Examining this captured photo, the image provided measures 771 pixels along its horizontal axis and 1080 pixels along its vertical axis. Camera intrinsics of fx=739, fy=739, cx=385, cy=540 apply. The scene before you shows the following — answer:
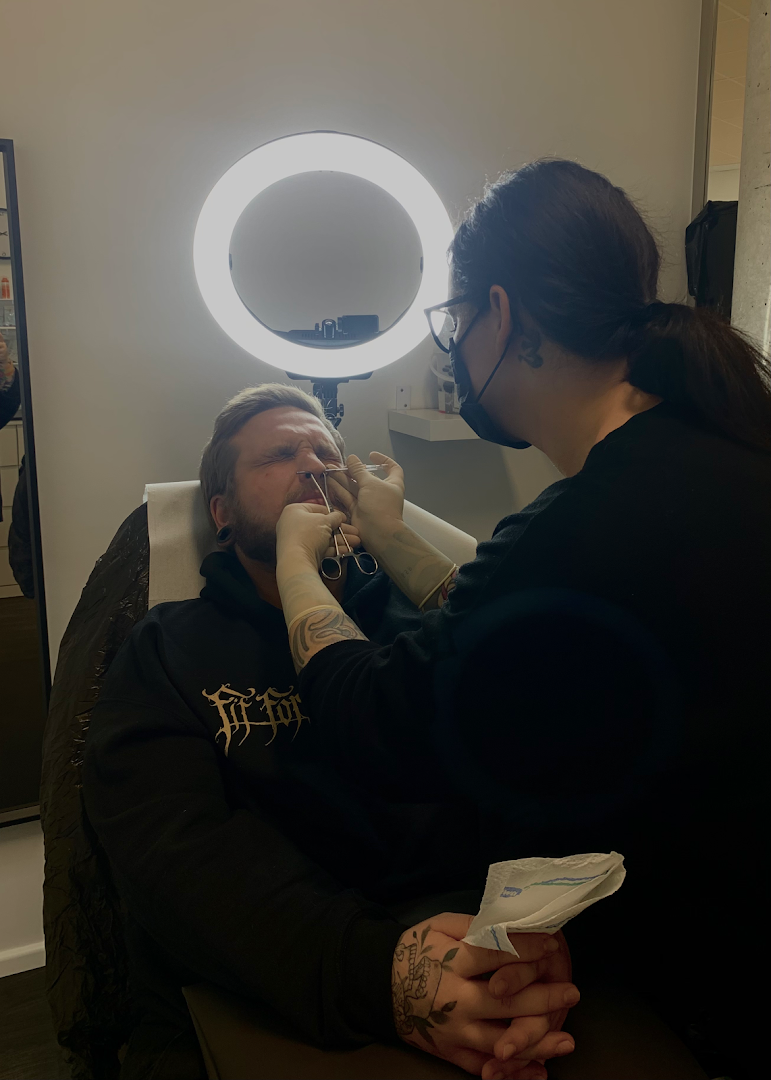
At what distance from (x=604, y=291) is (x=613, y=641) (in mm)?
430

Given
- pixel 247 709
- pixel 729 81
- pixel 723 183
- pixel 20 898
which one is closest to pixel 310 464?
pixel 247 709

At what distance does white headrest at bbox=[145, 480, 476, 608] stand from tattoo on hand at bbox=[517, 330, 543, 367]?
690 millimetres

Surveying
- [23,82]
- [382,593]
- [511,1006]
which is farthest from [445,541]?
[23,82]

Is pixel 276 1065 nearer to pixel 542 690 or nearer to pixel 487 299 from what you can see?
pixel 542 690

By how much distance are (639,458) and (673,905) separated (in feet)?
1.45

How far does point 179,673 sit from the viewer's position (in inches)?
42.3

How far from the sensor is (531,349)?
91cm

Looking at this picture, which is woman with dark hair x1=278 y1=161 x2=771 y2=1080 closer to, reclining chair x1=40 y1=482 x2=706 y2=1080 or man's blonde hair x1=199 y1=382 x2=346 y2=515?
reclining chair x1=40 y1=482 x2=706 y2=1080

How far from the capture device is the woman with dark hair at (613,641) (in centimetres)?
66

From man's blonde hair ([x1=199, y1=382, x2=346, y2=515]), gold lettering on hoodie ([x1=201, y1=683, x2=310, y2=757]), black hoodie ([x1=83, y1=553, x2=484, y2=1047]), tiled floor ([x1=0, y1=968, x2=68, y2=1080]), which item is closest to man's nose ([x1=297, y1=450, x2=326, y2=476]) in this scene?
man's blonde hair ([x1=199, y1=382, x2=346, y2=515])

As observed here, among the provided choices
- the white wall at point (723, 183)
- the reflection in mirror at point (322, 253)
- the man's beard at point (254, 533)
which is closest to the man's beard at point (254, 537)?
the man's beard at point (254, 533)

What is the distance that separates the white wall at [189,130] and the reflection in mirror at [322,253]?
12cm

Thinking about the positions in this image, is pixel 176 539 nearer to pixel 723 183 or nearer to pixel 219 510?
pixel 219 510

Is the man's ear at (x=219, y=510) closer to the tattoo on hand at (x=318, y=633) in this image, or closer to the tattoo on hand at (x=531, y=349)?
the tattoo on hand at (x=318, y=633)
